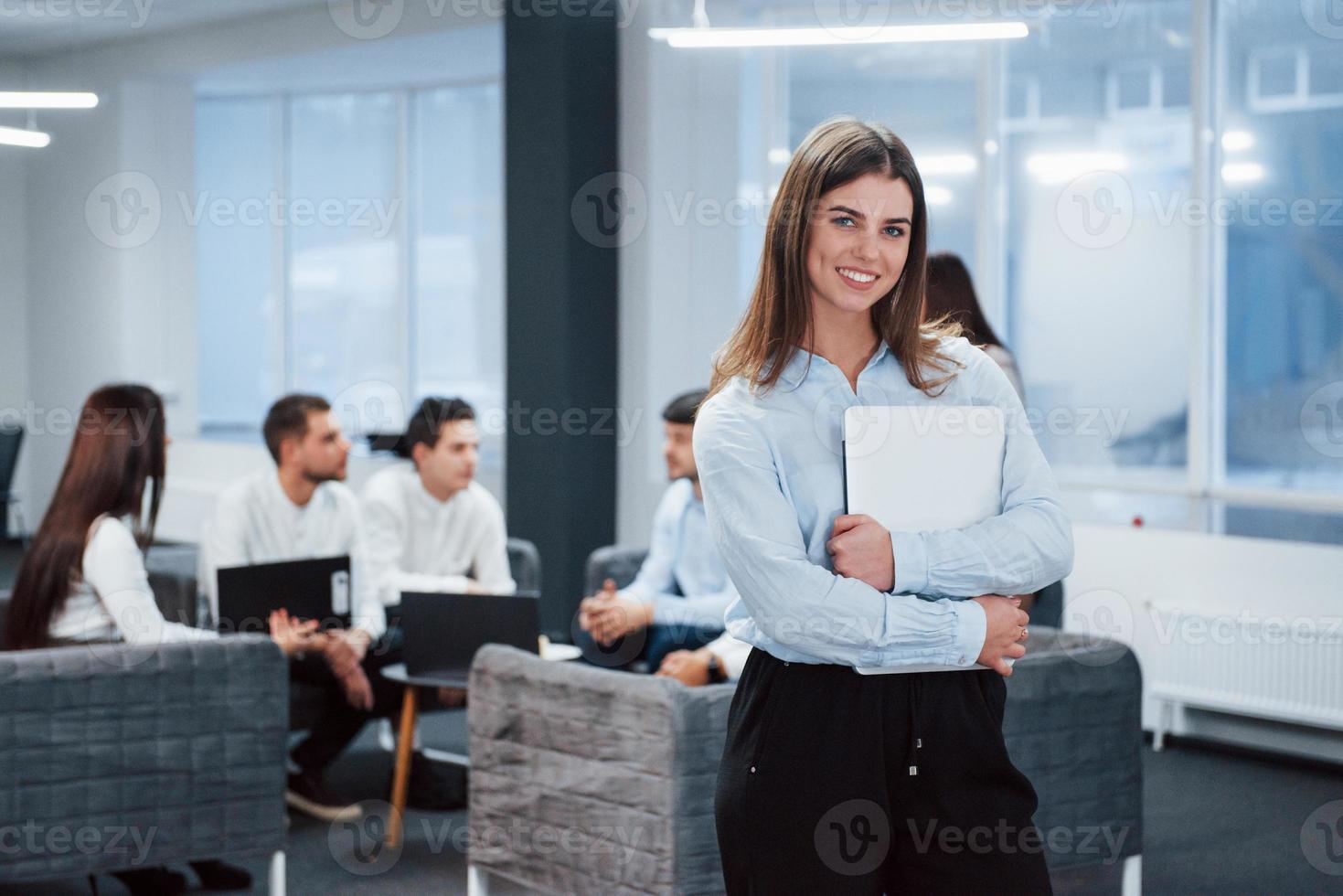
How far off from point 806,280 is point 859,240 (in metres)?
0.09

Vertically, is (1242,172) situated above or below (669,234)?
above

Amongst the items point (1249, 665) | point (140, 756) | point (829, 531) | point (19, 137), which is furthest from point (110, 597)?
point (19, 137)

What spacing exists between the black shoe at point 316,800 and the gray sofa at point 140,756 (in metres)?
0.98

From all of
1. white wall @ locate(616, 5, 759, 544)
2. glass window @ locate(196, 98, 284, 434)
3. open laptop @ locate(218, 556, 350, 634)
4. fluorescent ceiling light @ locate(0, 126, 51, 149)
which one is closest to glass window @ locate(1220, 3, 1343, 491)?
white wall @ locate(616, 5, 759, 544)

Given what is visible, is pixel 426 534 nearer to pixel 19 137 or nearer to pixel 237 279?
pixel 19 137

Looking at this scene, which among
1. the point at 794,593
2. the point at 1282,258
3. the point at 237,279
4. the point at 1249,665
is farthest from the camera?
the point at 237,279

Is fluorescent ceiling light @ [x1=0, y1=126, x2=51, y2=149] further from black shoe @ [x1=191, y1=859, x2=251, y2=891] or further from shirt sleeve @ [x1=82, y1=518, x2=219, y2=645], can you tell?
black shoe @ [x1=191, y1=859, x2=251, y2=891]

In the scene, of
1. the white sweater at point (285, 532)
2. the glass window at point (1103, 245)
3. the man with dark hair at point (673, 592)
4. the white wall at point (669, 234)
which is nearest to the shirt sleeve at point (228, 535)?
the white sweater at point (285, 532)

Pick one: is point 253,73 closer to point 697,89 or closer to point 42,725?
point 697,89

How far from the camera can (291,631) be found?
377 cm

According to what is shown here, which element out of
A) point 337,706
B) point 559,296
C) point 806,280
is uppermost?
point 559,296

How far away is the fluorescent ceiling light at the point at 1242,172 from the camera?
17.1ft

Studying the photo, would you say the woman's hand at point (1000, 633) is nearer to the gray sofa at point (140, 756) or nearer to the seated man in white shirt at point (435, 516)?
the gray sofa at point (140, 756)

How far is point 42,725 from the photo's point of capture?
2834 millimetres
